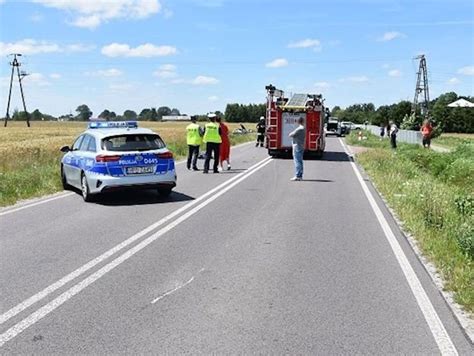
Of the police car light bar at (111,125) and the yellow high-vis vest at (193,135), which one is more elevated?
the police car light bar at (111,125)

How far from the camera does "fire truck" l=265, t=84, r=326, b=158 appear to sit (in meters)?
26.2

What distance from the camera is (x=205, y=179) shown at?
17.0 m

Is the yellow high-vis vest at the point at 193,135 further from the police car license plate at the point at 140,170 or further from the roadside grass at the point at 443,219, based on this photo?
the police car license plate at the point at 140,170

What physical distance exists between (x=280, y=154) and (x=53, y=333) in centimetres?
2434

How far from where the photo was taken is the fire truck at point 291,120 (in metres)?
26.2

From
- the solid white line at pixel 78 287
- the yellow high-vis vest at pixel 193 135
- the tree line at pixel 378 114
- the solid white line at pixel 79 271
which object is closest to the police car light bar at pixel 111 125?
the solid white line at pixel 79 271

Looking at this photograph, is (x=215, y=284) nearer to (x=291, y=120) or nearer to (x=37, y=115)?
(x=291, y=120)

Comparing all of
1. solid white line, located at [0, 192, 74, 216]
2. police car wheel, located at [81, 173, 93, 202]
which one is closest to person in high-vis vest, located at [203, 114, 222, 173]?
solid white line, located at [0, 192, 74, 216]

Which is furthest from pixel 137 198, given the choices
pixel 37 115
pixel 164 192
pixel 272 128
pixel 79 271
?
pixel 37 115

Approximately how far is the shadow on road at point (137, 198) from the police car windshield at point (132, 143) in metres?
0.90

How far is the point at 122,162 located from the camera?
39.3 feet

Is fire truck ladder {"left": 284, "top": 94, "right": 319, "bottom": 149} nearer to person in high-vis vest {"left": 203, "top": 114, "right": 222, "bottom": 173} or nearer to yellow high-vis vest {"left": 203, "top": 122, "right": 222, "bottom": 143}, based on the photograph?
person in high-vis vest {"left": 203, "top": 114, "right": 222, "bottom": 173}

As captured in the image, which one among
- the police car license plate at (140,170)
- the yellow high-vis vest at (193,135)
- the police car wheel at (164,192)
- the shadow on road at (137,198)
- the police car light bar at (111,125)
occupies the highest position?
the police car light bar at (111,125)

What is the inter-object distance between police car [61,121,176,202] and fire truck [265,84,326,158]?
14087 mm
